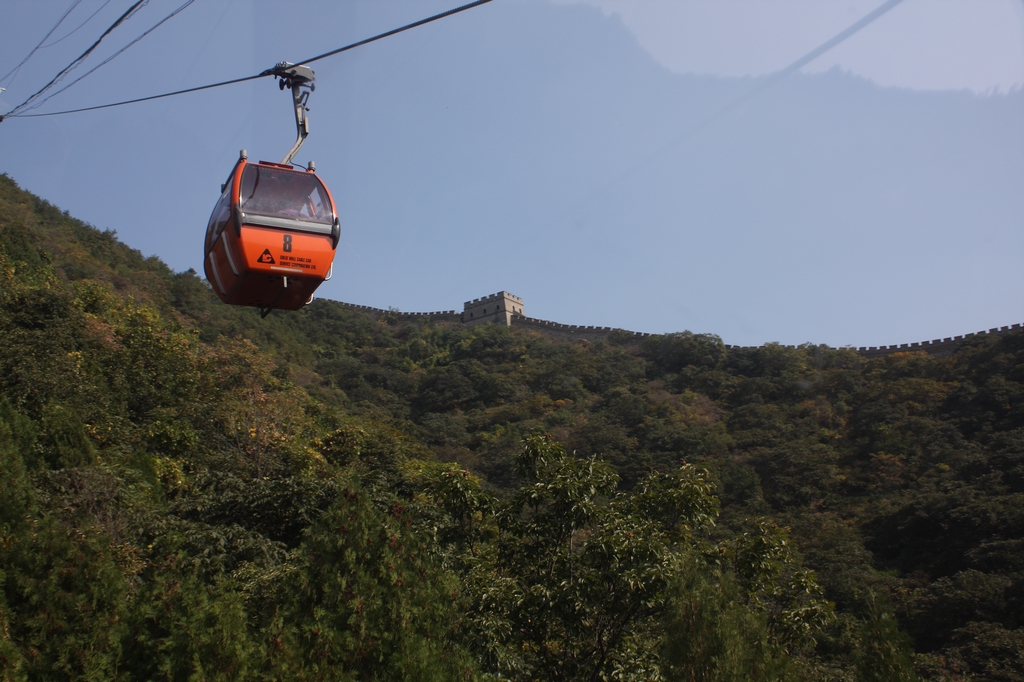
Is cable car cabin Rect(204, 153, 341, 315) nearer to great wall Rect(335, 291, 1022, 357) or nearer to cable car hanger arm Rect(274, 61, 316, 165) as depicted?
cable car hanger arm Rect(274, 61, 316, 165)

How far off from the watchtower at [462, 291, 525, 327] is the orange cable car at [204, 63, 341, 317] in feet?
190

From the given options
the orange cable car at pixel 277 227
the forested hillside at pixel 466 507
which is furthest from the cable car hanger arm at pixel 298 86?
the forested hillside at pixel 466 507

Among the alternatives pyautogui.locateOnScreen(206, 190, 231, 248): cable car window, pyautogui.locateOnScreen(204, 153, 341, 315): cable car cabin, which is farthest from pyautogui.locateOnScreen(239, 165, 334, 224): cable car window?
pyautogui.locateOnScreen(206, 190, 231, 248): cable car window

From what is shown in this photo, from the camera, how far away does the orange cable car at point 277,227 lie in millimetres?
7211

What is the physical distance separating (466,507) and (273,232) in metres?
3.82

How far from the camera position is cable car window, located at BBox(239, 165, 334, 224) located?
7285mm

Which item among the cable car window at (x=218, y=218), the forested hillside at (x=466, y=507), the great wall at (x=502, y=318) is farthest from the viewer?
the great wall at (x=502, y=318)

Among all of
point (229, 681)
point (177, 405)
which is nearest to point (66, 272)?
point (177, 405)

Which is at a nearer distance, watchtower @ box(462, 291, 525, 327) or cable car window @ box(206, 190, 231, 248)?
cable car window @ box(206, 190, 231, 248)

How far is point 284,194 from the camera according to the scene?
24.5 ft

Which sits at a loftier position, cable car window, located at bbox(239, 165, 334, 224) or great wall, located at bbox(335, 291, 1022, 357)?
great wall, located at bbox(335, 291, 1022, 357)

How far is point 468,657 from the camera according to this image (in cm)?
710

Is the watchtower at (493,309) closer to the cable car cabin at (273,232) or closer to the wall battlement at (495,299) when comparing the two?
the wall battlement at (495,299)

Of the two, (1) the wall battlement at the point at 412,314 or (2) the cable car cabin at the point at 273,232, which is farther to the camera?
→ (1) the wall battlement at the point at 412,314
